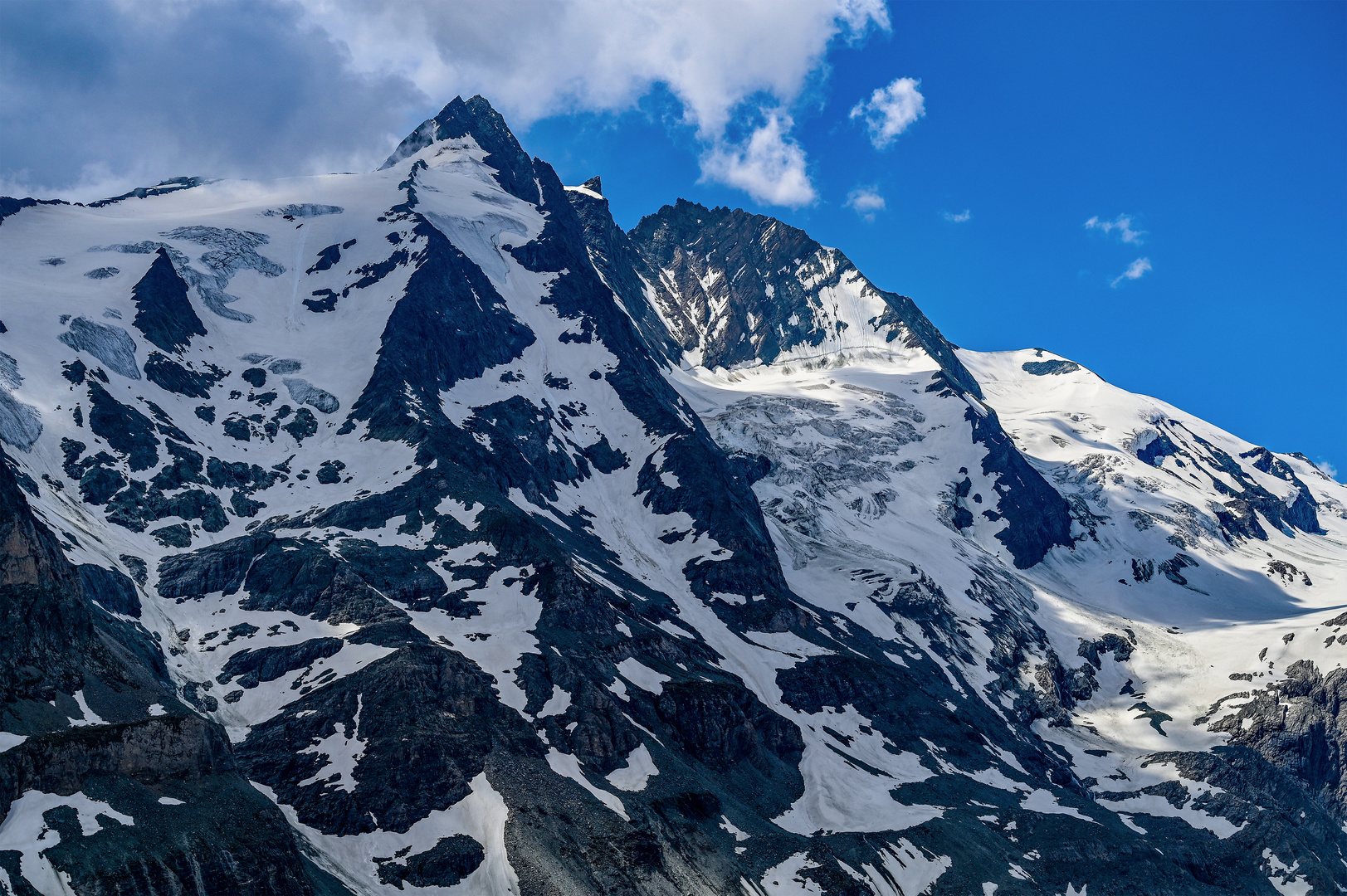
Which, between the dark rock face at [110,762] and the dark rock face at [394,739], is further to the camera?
the dark rock face at [394,739]

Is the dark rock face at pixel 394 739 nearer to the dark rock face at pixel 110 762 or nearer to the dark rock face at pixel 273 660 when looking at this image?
the dark rock face at pixel 273 660

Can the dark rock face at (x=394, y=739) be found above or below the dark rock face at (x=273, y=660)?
below

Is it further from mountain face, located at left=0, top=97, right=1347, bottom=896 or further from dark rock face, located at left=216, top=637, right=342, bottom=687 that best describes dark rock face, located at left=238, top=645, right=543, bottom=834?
dark rock face, located at left=216, top=637, right=342, bottom=687

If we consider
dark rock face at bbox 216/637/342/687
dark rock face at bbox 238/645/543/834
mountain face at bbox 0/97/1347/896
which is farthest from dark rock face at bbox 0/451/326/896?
dark rock face at bbox 216/637/342/687

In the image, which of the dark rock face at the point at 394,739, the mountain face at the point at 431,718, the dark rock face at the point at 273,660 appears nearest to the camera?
the mountain face at the point at 431,718

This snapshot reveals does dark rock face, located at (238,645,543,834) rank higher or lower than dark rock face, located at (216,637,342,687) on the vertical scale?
lower

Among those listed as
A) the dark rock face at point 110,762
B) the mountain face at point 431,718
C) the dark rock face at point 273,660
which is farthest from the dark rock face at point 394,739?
the dark rock face at point 110,762

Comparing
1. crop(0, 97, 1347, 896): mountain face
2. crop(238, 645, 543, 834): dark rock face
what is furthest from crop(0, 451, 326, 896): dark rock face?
crop(238, 645, 543, 834): dark rock face

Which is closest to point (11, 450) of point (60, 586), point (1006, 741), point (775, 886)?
point (60, 586)

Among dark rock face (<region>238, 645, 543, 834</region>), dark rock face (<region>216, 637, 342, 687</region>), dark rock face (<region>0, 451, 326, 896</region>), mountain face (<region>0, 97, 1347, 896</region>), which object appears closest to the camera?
dark rock face (<region>0, 451, 326, 896</region>)

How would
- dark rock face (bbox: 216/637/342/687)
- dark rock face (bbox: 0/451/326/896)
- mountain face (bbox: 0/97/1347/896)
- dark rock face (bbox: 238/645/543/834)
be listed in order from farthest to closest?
dark rock face (bbox: 216/637/342/687)
dark rock face (bbox: 238/645/543/834)
mountain face (bbox: 0/97/1347/896)
dark rock face (bbox: 0/451/326/896)

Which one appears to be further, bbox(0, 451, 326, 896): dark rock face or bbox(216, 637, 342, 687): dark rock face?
bbox(216, 637, 342, 687): dark rock face

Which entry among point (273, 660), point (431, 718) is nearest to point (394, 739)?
point (431, 718)

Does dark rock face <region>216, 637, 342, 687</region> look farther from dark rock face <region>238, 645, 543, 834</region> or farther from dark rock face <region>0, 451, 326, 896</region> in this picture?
dark rock face <region>0, 451, 326, 896</region>
